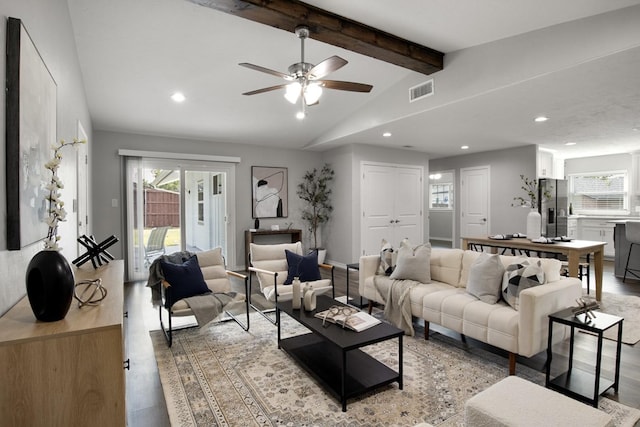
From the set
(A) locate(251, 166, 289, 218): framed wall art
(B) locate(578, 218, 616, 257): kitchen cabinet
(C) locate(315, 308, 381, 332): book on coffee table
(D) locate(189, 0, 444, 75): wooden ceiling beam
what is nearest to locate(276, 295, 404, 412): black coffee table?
(C) locate(315, 308, 381, 332): book on coffee table

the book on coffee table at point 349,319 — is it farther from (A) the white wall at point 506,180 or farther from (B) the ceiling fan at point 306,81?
(A) the white wall at point 506,180

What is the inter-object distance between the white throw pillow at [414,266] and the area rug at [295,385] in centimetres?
59

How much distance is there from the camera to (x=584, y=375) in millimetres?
2520

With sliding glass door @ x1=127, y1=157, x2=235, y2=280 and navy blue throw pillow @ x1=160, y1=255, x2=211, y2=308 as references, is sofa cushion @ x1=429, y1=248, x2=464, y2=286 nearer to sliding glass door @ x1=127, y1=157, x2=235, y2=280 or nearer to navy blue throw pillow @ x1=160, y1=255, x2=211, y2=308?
navy blue throw pillow @ x1=160, y1=255, x2=211, y2=308

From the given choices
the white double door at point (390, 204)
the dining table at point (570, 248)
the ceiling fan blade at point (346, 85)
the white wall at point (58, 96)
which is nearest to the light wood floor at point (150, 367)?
the white wall at point (58, 96)

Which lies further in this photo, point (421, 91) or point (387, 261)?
point (421, 91)

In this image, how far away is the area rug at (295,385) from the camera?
6.86 ft

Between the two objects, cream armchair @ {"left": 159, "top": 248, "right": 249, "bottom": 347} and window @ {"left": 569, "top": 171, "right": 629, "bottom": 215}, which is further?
window @ {"left": 569, "top": 171, "right": 629, "bottom": 215}

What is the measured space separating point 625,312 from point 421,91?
3.50 m

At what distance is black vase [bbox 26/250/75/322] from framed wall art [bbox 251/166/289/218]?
5634 mm

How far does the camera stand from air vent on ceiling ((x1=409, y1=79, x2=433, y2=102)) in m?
4.38

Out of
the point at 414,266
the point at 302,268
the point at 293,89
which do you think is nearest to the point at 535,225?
the point at 414,266

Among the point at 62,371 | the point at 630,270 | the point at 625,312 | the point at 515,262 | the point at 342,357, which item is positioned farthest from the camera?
the point at 630,270

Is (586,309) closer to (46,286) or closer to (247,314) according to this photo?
(247,314)
